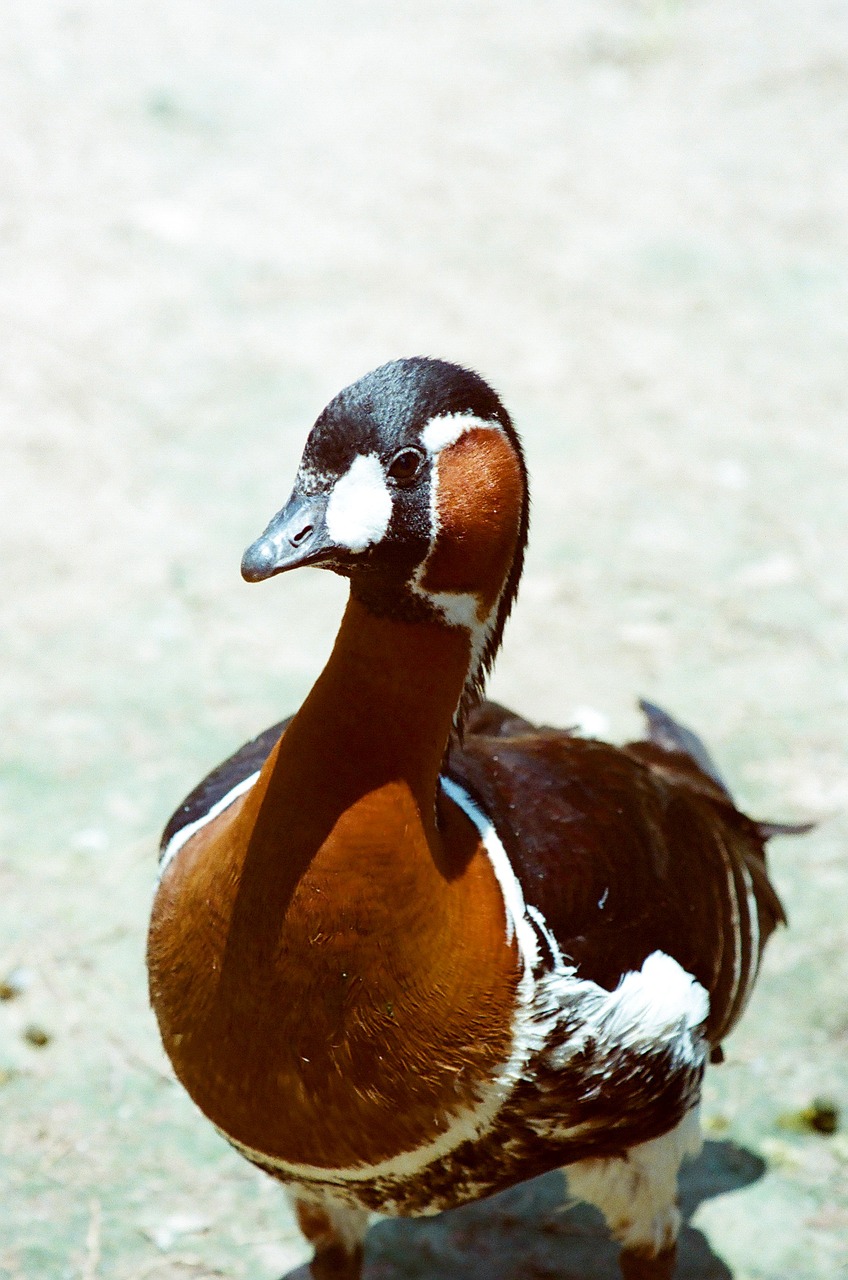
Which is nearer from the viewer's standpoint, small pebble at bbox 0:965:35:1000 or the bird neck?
the bird neck

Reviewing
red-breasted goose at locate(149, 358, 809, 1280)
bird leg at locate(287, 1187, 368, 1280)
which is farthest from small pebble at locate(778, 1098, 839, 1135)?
bird leg at locate(287, 1187, 368, 1280)

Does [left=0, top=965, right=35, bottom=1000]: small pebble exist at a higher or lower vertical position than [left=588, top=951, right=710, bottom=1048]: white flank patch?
lower

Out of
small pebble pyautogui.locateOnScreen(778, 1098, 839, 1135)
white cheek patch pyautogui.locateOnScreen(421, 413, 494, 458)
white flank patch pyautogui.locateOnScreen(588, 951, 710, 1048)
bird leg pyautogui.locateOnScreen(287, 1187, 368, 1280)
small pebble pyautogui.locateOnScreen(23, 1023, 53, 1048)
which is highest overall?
white cheek patch pyautogui.locateOnScreen(421, 413, 494, 458)

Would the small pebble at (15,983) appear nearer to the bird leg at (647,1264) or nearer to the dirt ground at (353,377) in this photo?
the dirt ground at (353,377)

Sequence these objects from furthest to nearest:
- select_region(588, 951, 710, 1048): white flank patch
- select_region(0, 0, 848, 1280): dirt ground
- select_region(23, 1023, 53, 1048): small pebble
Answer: select_region(23, 1023, 53, 1048): small pebble, select_region(0, 0, 848, 1280): dirt ground, select_region(588, 951, 710, 1048): white flank patch

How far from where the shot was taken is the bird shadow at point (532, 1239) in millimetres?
2980

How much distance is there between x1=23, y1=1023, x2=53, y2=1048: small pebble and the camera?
10.8ft

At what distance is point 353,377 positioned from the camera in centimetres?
557

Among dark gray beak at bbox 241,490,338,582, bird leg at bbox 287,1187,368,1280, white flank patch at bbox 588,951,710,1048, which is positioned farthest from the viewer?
bird leg at bbox 287,1187,368,1280

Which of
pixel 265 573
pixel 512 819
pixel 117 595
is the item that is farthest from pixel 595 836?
pixel 117 595

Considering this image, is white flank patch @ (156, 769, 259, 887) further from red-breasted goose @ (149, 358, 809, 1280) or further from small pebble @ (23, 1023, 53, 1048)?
small pebble @ (23, 1023, 53, 1048)

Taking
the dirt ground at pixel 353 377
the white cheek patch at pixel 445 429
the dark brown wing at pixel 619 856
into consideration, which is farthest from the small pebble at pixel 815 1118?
the white cheek patch at pixel 445 429

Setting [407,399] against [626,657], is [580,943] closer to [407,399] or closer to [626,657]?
[407,399]

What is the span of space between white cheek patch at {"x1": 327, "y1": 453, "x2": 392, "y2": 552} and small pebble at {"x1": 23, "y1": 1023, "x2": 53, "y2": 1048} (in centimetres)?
172
